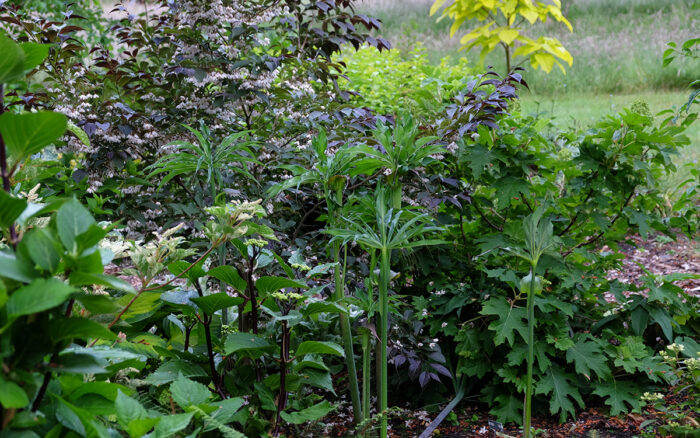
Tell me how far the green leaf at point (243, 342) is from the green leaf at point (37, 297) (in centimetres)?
56

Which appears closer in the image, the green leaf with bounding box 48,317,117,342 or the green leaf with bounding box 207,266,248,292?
the green leaf with bounding box 48,317,117,342

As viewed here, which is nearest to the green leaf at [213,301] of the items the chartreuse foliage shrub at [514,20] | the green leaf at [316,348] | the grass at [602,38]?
the green leaf at [316,348]

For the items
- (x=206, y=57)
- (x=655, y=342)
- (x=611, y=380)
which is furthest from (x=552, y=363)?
(x=206, y=57)

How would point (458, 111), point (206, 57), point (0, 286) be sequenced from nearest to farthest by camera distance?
1. point (0, 286)
2. point (458, 111)
3. point (206, 57)

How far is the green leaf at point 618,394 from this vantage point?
186 cm

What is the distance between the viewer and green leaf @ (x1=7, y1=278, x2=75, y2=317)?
0.52 meters

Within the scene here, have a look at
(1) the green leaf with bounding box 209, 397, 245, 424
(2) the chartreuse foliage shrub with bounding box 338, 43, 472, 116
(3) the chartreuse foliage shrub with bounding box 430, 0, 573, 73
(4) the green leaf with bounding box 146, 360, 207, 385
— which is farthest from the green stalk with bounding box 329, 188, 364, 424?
(3) the chartreuse foliage shrub with bounding box 430, 0, 573, 73

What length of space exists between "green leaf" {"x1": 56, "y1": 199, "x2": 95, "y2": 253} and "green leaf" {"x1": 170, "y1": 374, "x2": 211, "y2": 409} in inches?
14.7

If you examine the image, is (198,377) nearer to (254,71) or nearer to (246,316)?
(246,316)

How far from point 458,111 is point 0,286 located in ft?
5.35

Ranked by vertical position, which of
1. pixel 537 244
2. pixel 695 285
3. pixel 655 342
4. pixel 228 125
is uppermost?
pixel 228 125

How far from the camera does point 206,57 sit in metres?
2.10

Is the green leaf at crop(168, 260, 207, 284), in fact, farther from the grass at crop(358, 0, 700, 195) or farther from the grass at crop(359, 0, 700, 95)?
the grass at crop(359, 0, 700, 95)

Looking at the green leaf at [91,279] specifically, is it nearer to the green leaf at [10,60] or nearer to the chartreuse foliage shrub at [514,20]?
the green leaf at [10,60]
